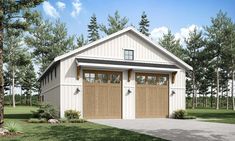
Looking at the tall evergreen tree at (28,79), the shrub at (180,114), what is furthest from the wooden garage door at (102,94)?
the tall evergreen tree at (28,79)

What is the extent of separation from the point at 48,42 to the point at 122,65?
1412 inches

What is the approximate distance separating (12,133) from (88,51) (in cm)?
1067

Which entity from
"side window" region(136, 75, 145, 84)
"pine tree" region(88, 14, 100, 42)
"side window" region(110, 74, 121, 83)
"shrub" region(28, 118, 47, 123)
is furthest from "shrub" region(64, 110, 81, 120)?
"pine tree" region(88, 14, 100, 42)

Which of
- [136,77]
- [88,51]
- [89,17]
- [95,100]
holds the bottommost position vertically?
[95,100]

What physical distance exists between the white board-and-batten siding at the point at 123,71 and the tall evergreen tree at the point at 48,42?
3125cm

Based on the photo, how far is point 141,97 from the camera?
2194 centimetres

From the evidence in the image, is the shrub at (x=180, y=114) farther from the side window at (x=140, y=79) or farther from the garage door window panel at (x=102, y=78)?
the garage door window panel at (x=102, y=78)

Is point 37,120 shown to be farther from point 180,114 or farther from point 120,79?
point 180,114

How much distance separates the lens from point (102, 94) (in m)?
20.9

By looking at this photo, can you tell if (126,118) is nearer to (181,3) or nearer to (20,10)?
(181,3)

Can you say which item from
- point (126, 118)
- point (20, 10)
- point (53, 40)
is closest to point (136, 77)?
point (126, 118)

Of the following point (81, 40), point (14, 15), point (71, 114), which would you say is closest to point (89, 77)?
point (71, 114)

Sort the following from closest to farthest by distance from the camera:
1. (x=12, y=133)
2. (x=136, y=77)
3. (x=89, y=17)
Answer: (x=12, y=133) < (x=136, y=77) < (x=89, y=17)

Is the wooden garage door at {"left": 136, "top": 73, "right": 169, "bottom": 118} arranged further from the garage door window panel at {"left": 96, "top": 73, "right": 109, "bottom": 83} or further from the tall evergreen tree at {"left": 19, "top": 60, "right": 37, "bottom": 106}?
the tall evergreen tree at {"left": 19, "top": 60, "right": 37, "bottom": 106}
